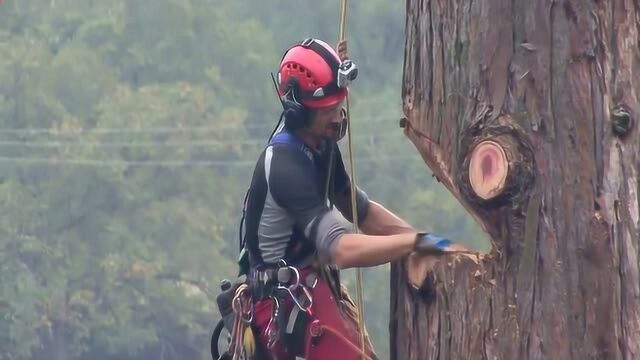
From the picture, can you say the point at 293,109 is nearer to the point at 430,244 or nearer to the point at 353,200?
the point at 353,200

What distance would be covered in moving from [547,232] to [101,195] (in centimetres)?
4236

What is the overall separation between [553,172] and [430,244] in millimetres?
511

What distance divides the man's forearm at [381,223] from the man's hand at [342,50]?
1.97ft

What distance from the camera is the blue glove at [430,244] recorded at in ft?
14.2

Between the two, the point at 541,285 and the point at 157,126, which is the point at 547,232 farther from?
the point at 157,126

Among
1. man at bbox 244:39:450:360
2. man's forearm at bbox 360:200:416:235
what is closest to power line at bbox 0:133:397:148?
man's forearm at bbox 360:200:416:235

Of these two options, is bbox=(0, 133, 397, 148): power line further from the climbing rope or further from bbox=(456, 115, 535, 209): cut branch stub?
bbox=(456, 115, 535, 209): cut branch stub

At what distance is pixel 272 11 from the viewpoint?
187ft

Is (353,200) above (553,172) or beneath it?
beneath

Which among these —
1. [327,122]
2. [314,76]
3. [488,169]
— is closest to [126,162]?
[327,122]

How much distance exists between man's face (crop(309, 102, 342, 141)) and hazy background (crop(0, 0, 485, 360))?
36143 millimetres

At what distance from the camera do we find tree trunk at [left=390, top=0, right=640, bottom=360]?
3959mm

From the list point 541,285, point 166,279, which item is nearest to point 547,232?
point 541,285

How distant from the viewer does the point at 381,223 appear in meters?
5.35
